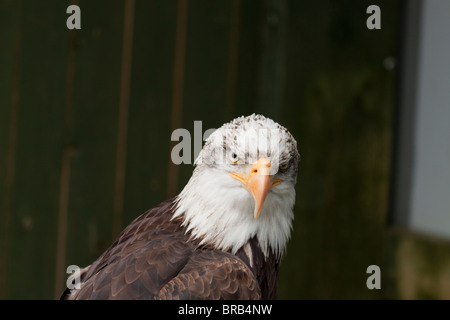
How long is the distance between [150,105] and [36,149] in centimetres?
36

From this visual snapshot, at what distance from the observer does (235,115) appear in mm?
2027

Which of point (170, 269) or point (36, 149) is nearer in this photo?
point (170, 269)

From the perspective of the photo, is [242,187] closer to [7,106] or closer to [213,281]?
[213,281]

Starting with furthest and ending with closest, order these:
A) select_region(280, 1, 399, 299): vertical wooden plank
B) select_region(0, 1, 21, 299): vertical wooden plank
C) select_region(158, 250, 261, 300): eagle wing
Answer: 1. select_region(280, 1, 399, 299): vertical wooden plank
2. select_region(0, 1, 21, 299): vertical wooden plank
3. select_region(158, 250, 261, 300): eagle wing

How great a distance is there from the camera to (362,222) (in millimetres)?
1941

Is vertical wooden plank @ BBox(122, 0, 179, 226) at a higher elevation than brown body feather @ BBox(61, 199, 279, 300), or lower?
higher

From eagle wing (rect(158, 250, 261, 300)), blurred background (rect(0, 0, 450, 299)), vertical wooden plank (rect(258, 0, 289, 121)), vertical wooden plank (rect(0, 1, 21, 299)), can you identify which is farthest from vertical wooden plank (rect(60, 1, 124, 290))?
eagle wing (rect(158, 250, 261, 300))

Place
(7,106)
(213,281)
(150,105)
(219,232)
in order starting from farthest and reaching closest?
1. (150,105)
2. (7,106)
3. (219,232)
4. (213,281)

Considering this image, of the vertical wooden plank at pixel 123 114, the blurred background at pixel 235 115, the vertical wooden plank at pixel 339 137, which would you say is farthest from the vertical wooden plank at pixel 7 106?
the vertical wooden plank at pixel 339 137

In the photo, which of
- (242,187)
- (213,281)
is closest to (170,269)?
(213,281)

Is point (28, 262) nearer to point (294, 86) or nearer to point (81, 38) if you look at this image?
point (81, 38)

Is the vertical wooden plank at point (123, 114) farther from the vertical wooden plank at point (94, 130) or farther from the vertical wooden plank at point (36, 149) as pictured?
the vertical wooden plank at point (36, 149)

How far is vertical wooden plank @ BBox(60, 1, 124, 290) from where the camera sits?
1862 mm

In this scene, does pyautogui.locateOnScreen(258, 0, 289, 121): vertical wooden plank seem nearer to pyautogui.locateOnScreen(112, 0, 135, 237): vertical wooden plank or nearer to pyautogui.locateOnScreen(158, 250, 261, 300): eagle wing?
pyautogui.locateOnScreen(112, 0, 135, 237): vertical wooden plank
